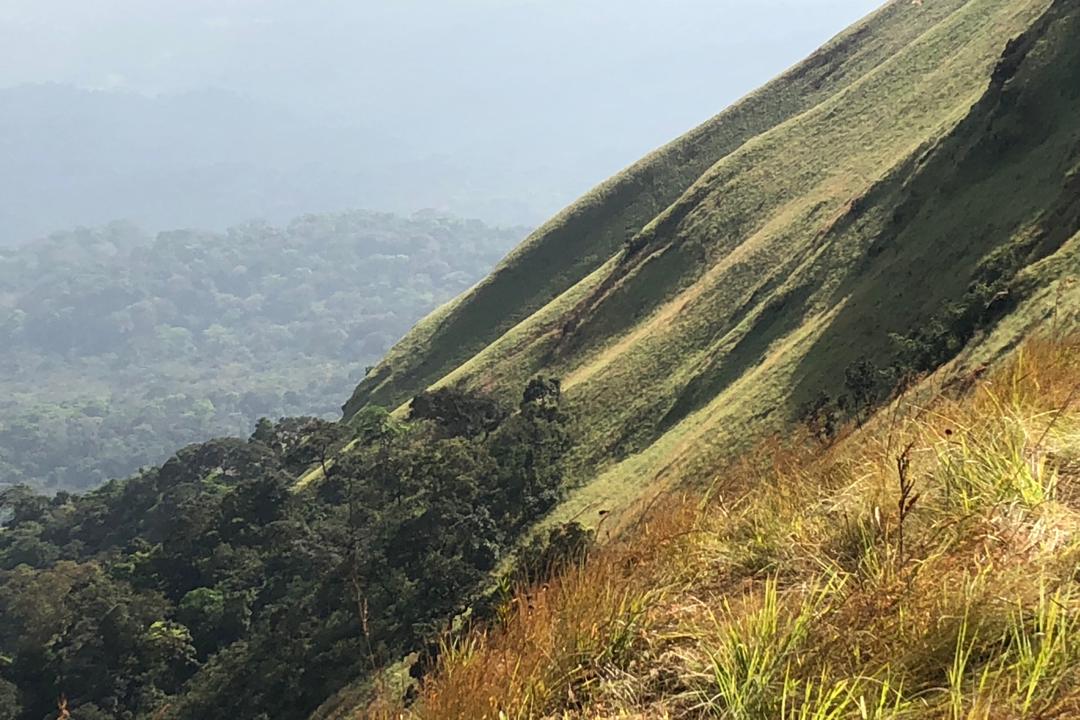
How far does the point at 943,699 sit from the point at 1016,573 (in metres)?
0.87

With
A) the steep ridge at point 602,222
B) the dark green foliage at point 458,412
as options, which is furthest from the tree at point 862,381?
the steep ridge at point 602,222

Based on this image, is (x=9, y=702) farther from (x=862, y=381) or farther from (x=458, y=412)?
(x=862, y=381)

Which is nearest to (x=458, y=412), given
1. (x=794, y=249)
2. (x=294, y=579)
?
(x=294, y=579)

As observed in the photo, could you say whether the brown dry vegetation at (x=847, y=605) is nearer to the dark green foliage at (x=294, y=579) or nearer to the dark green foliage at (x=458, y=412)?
the dark green foliage at (x=294, y=579)

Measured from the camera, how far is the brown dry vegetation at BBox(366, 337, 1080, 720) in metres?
3.96

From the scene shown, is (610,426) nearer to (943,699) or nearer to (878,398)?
(878,398)

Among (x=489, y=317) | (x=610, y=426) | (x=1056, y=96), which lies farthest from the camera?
(x=489, y=317)

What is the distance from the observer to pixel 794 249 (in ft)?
174

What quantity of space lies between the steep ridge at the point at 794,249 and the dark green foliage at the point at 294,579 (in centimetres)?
557

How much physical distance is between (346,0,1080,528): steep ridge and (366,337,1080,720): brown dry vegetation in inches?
912

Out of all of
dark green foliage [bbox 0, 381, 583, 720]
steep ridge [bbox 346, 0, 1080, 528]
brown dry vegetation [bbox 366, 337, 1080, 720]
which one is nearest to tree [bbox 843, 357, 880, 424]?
steep ridge [bbox 346, 0, 1080, 528]

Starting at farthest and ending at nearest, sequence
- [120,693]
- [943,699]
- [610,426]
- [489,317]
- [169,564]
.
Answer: [489,317] → [169,564] → [610,426] → [120,693] → [943,699]

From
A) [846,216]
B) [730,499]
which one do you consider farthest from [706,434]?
[730,499]

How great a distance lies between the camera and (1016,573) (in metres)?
4.30
